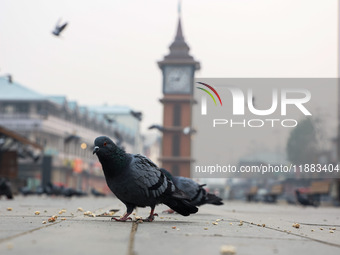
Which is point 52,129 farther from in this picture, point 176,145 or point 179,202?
point 179,202

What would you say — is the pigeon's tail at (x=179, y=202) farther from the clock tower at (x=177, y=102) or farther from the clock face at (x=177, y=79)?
the clock face at (x=177, y=79)

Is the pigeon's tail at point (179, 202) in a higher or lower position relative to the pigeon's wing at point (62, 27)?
lower

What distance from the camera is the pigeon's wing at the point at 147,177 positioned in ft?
23.9

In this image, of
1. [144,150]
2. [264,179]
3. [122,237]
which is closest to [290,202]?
[122,237]

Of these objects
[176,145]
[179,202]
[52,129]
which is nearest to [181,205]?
[179,202]

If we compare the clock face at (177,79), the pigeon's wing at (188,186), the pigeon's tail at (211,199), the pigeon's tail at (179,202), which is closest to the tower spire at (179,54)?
the clock face at (177,79)

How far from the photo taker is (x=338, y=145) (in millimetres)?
98312

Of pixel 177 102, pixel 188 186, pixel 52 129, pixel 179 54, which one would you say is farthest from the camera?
pixel 52 129

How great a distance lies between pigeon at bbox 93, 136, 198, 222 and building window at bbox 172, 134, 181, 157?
58.1 metres

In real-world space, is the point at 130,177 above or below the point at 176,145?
below

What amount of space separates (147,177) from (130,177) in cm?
25

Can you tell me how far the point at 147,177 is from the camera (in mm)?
7387

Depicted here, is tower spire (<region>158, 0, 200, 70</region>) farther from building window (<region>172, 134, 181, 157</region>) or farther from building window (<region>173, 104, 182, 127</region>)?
building window (<region>172, 134, 181, 157</region>)

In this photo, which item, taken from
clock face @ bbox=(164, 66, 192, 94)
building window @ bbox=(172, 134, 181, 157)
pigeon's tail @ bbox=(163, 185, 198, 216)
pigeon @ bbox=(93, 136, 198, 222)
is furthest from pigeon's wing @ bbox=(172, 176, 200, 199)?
clock face @ bbox=(164, 66, 192, 94)
